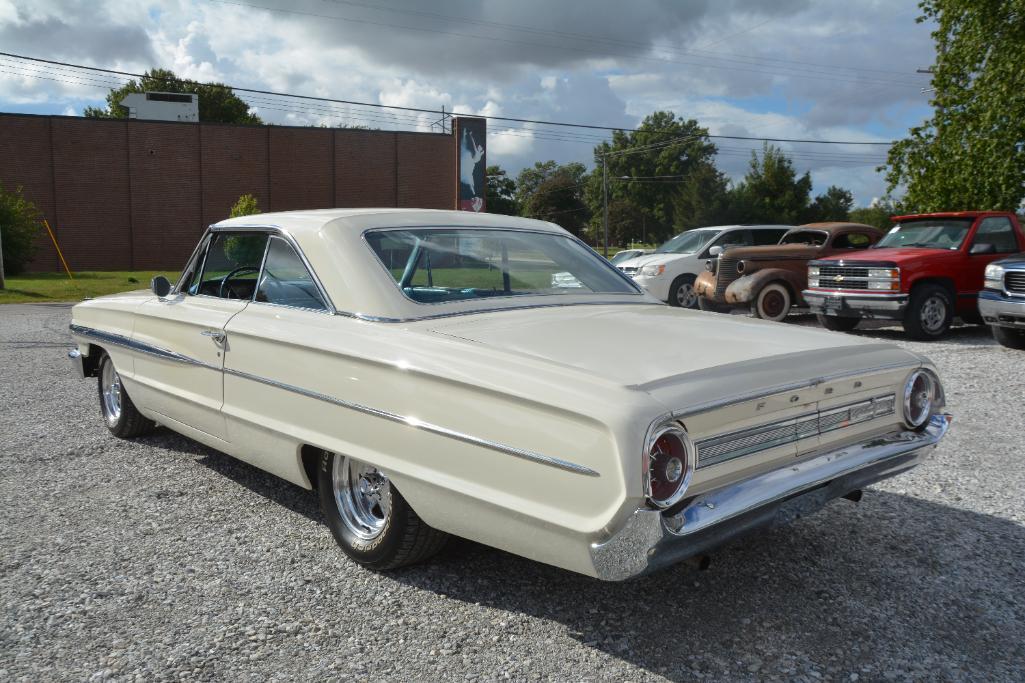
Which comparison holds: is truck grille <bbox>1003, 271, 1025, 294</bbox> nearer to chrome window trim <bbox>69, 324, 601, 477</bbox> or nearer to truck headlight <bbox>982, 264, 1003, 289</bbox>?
truck headlight <bbox>982, 264, 1003, 289</bbox>

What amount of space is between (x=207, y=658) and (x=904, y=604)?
245 cm

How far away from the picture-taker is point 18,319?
47.3 ft

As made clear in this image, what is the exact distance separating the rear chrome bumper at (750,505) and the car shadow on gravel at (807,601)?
16.3 inches

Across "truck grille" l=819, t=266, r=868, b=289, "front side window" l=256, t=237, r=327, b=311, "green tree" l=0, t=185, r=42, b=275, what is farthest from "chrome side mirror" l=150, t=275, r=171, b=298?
"green tree" l=0, t=185, r=42, b=275

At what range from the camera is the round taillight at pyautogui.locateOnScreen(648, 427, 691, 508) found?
2449mm

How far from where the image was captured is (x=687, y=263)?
15.5 m

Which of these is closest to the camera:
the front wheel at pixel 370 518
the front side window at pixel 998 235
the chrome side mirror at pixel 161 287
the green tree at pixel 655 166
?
the front wheel at pixel 370 518

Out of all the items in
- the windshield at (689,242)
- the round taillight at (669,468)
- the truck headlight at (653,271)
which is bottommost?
the round taillight at (669,468)

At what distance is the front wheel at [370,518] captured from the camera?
3150 mm

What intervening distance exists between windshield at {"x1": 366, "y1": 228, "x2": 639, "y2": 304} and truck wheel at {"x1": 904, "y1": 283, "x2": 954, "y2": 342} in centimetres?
811

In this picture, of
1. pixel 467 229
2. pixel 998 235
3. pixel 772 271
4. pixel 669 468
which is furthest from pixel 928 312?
pixel 669 468

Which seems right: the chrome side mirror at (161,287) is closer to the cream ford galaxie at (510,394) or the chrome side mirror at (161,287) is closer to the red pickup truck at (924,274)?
the cream ford galaxie at (510,394)

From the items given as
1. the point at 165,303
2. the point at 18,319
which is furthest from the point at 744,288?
the point at 18,319

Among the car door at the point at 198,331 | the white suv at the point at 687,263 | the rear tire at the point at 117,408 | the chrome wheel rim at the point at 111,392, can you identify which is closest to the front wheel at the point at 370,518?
the car door at the point at 198,331
